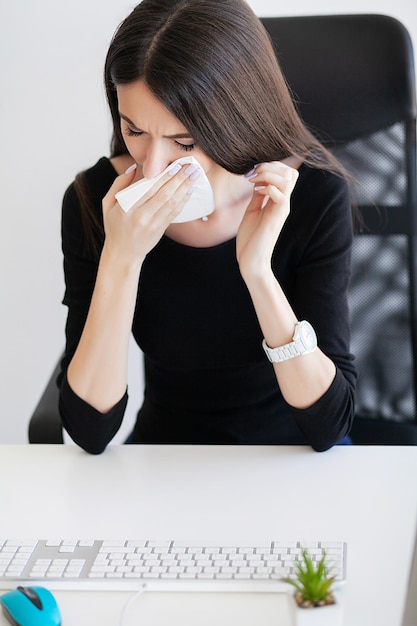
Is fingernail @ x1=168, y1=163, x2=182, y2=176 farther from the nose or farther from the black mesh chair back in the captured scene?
the black mesh chair back

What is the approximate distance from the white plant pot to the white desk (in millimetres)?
110

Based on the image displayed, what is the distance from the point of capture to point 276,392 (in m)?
1.39

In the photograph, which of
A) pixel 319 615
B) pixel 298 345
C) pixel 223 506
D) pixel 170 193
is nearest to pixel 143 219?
pixel 170 193

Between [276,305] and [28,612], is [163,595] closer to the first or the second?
Answer: [28,612]

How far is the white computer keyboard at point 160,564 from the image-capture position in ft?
2.85

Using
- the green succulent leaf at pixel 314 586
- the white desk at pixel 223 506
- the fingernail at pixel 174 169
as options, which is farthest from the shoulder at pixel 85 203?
the green succulent leaf at pixel 314 586

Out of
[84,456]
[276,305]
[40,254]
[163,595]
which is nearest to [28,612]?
[163,595]

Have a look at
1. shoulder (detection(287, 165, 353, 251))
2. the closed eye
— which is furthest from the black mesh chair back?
the closed eye

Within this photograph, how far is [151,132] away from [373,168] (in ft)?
1.48

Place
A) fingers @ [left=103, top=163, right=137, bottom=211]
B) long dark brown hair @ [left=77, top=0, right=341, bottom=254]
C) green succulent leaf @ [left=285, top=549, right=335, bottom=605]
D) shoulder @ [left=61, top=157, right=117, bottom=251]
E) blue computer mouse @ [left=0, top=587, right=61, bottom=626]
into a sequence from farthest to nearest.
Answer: shoulder @ [left=61, top=157, right=117, bottom=251] → fingers @ [left=103, top=163, right=137, bottom=211] → long dark brown hair @ [left=77, top=0, right=341, bottom=254] → blue computer mouse @ [left=0, top=587, right=61, bottom=626] → green succulent leaf @ [left=285, top=549, right=335, bottom=605]

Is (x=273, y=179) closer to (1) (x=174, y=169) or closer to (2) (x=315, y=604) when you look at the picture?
(1) (x=174, y=169)

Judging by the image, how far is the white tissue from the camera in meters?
1.16

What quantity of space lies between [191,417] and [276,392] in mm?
141

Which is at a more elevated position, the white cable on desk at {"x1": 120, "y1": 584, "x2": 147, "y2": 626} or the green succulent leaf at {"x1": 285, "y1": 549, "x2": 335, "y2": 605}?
the green succulent leaf at {"x1": 285, "y1": 549, "x2": 335, "y2": 605}
